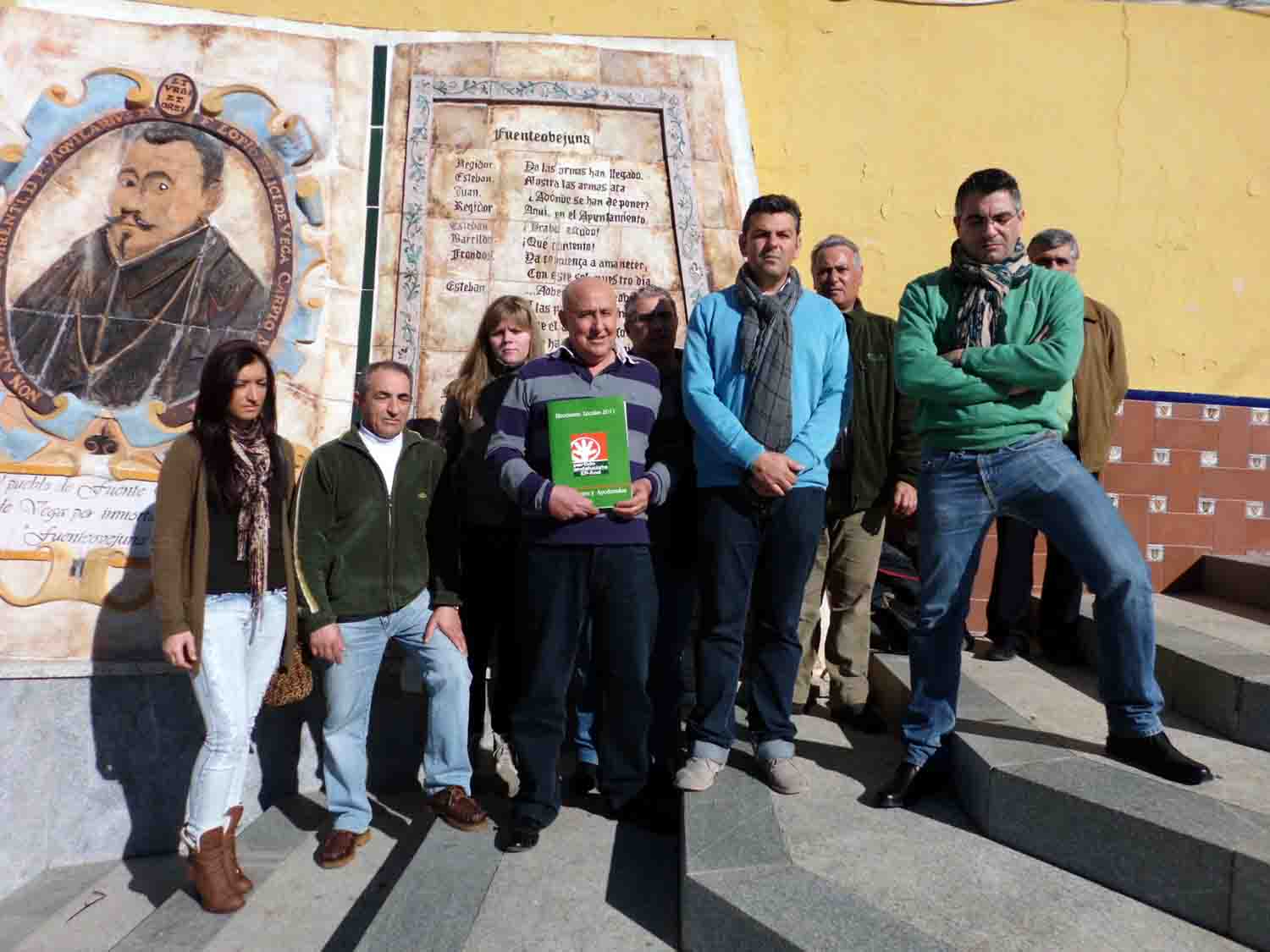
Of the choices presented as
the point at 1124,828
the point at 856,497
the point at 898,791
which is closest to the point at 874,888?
the point at 898,791

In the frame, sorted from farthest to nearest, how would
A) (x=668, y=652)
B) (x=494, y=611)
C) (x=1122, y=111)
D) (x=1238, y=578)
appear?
(x=1122, y=111), (x=1238, y=578), (x=494, y=611), (x=668, y=652)

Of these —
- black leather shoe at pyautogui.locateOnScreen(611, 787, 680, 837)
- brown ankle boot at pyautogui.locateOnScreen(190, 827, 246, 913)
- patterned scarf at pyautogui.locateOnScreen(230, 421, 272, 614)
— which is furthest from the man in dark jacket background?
brown ankle boot at pyautogui.locateOnScreen(190, 827, 246, 913)

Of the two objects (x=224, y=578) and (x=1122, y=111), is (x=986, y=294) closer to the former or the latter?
(x=224, y=578)

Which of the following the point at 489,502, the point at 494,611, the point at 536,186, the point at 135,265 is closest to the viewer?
the point at 489,502

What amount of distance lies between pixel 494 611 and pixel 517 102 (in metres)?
2.93

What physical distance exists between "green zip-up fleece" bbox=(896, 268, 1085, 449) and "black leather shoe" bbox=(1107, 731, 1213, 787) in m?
0.86

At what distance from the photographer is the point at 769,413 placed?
2.52 metres

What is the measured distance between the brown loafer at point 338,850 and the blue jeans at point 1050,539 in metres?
1.88

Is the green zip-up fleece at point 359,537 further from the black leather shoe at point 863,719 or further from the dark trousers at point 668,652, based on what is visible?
the black leather shoe at point 863,719

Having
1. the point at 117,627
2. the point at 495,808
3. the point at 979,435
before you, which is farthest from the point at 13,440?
the point at 979,435

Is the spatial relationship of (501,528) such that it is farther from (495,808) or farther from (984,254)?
(984,254)

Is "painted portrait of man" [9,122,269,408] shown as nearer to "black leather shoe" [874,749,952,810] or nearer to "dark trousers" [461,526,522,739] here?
"dark trousers" [461,526,522,739]

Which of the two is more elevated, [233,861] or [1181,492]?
[1181,492]

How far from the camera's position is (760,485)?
7.93 feet
